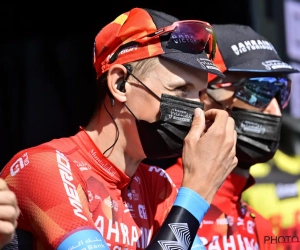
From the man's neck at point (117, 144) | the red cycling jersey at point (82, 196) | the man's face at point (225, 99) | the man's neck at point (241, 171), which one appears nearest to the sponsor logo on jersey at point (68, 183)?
the red cycling jersey at point (82, 196)

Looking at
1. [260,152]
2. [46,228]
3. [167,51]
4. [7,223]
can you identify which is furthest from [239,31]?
[7,223]

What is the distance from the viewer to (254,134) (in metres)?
3.64

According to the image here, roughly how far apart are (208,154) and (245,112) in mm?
971

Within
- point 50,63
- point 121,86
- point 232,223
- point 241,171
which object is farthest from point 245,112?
point 50,63

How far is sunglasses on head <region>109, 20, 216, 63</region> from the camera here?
2.95m

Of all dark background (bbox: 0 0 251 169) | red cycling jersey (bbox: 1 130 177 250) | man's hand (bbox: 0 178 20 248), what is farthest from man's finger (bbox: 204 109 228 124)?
dark background (bbox: 0 0 251 169)

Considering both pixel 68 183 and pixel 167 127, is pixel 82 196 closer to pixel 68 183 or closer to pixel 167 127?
pixel 68 183

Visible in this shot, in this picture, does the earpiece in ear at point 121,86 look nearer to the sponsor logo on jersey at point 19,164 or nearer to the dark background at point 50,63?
the sponsor logo on jersey at point 19,164

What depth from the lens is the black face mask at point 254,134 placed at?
364 centimetres

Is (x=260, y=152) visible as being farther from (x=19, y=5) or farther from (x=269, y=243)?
(x=19, y=5)

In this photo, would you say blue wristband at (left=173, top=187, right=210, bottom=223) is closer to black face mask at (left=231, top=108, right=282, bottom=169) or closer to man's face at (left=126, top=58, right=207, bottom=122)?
man's face at (left=126, top=58, right=207, bottom=122)

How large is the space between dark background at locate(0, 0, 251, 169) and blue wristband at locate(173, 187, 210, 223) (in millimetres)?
2497

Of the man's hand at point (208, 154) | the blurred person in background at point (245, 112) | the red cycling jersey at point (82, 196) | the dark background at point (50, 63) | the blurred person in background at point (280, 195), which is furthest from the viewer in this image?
the dark background at point (50, 63)

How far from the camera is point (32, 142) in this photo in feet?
16.3
